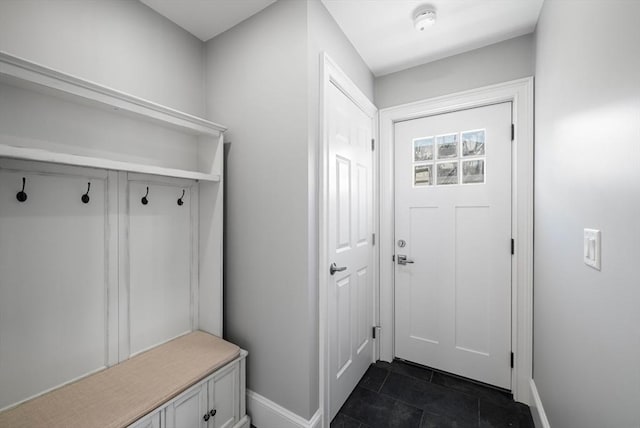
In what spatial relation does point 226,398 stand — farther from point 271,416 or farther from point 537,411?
point 537,411

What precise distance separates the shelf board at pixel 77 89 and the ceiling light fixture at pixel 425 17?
1.49 meters

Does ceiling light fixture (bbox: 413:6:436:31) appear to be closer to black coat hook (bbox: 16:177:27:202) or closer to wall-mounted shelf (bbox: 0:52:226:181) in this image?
wall-mounted shelf (bbox: 0:52:226:181)

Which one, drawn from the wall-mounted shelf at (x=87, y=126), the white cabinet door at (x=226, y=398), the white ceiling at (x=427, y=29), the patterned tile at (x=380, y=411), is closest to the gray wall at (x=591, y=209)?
the white ceiling at (x=427, y=29)

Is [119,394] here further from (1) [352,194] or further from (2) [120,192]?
(1) [352,194]

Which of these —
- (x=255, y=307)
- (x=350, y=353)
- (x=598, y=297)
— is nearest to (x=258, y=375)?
(x=255, y=307)

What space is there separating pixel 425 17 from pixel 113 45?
1.80 m

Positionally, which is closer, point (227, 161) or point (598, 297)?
point (598, 297)

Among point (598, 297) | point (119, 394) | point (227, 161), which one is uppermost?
point (227, 161)

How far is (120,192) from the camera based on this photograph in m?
1.41

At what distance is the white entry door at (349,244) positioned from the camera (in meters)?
1.66

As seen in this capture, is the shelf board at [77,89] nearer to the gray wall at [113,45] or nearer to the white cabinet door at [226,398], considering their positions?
the gray wall at [113,45]

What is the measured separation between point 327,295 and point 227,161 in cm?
109

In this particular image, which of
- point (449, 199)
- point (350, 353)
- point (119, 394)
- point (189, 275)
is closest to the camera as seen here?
point (119, 394)

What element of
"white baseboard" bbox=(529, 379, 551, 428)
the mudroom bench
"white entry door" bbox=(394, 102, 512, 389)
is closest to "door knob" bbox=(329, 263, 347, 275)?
the mudroom bench
